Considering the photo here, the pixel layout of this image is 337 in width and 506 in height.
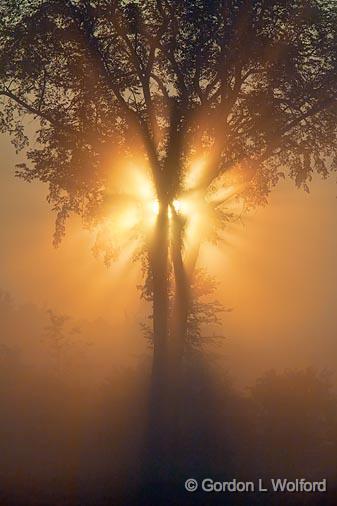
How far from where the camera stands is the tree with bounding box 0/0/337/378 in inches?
910

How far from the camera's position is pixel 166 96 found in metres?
24.1

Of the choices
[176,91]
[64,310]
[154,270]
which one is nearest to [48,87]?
[176,91]

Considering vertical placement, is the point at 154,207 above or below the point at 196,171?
below

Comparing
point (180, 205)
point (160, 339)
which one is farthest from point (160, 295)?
point (180, 205)

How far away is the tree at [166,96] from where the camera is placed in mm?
23109

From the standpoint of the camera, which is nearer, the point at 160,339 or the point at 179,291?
the point at 160,339

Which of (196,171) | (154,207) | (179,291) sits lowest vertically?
(179,291)

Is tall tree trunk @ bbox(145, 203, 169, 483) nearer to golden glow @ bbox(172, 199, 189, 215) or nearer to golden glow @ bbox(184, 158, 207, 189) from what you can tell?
golden glow @ bbox(172, 199, 189, 215)

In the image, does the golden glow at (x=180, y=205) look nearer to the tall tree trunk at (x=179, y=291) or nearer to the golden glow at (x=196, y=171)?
the tall tree trunk at (x=179, y=291)

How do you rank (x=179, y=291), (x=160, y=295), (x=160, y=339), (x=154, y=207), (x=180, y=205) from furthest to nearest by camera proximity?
(x=179, y=291), (x=154, y=207), (x=180, y=205), (x=160, y=295), (x=160, y=339)

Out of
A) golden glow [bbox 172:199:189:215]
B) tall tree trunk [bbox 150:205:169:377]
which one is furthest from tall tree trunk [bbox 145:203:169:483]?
golden glow [bbox 172:199:189:215]

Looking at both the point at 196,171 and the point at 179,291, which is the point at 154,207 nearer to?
the point at 196,171

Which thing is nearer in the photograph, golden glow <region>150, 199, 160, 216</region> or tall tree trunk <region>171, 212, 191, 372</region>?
tall tree trunk <region>171, 212, 191, 372</region>

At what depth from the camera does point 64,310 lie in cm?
14038
